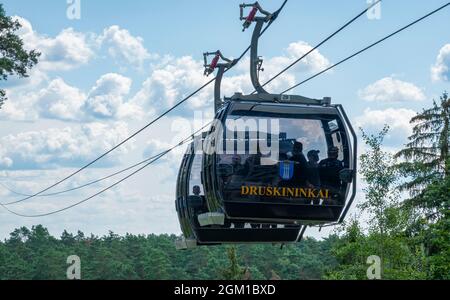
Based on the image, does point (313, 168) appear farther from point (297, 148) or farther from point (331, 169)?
point (297, 148)

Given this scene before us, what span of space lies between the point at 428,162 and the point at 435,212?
9.91ft

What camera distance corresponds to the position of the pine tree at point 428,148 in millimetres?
53125

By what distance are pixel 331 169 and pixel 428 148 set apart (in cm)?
3690

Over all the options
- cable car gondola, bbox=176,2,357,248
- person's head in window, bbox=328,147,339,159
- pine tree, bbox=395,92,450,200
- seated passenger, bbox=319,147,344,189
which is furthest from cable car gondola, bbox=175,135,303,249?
pine tree, bbox=395,92,450,200

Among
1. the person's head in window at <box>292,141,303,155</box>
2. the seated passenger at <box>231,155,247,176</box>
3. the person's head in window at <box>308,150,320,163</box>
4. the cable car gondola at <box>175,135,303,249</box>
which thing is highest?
the person's head in window at <box>292,141,303,155</box>

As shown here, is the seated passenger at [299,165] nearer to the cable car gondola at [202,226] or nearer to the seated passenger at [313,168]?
the seated passenger at [313,168]

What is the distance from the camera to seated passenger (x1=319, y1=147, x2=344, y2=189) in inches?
722

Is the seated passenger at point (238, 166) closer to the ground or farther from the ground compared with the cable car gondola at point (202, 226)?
farther from the ground

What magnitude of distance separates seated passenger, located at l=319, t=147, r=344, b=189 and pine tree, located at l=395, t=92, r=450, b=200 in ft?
115

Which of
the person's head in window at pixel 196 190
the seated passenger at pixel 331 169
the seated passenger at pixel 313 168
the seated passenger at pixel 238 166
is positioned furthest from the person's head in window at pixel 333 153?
the person's head in window at pixel 196 190

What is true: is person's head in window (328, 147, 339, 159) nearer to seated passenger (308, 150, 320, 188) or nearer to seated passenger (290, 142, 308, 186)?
seated passenger (308, 150, 320, 188)

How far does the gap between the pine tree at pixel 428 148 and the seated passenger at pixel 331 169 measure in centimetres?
3501
